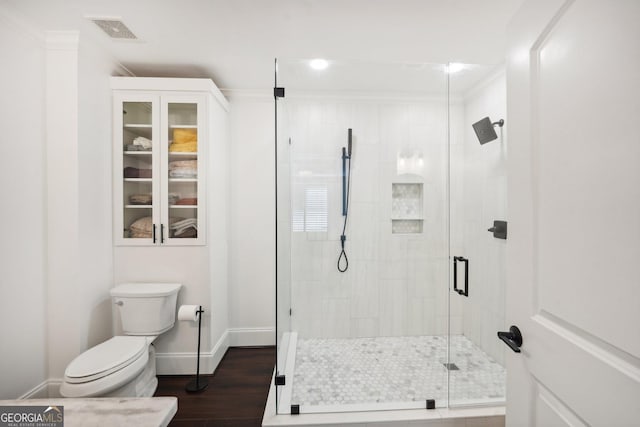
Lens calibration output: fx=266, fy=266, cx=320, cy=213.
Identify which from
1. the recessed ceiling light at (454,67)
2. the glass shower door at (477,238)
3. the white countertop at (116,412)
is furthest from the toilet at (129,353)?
the recessed ceiling light at (454,67)

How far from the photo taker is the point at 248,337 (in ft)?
8.77

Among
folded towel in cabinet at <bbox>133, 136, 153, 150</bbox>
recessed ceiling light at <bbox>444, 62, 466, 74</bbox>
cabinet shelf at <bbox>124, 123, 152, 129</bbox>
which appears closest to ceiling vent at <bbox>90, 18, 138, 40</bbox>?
cabinet shelf at <bbox>124, 123, 152, 129</bbox>

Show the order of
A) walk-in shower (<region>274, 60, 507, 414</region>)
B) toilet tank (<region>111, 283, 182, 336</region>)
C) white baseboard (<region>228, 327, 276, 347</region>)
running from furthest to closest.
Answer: white baseboard (<region>228, 327, 276, 347</region>) < toilet tank (<region>111, 283, 182, 336</region>) < walk-in shower (<region>274, 60, 507, 414</region>)

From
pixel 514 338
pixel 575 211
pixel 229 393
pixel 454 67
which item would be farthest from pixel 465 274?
pixel 229 393

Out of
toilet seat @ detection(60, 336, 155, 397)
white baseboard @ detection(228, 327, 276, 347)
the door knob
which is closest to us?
the door knob

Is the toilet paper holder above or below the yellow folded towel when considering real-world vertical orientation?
below

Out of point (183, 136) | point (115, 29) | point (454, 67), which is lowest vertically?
point (183, 136)

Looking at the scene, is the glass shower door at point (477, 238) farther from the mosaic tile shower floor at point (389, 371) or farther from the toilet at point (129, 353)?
the toilet at point (129, 353)

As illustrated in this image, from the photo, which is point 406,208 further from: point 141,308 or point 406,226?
point 141,308

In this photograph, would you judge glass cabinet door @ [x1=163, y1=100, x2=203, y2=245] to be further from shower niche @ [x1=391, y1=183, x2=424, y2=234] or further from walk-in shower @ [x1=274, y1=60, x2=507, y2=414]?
shower niche @ [x1=391, y1=183, x2=424, y2=234]

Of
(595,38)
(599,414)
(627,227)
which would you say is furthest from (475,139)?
(599,414)

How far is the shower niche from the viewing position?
89.8 inches

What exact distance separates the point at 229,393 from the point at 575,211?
2.31m

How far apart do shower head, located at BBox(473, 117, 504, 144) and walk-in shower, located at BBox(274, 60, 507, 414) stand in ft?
0.09
